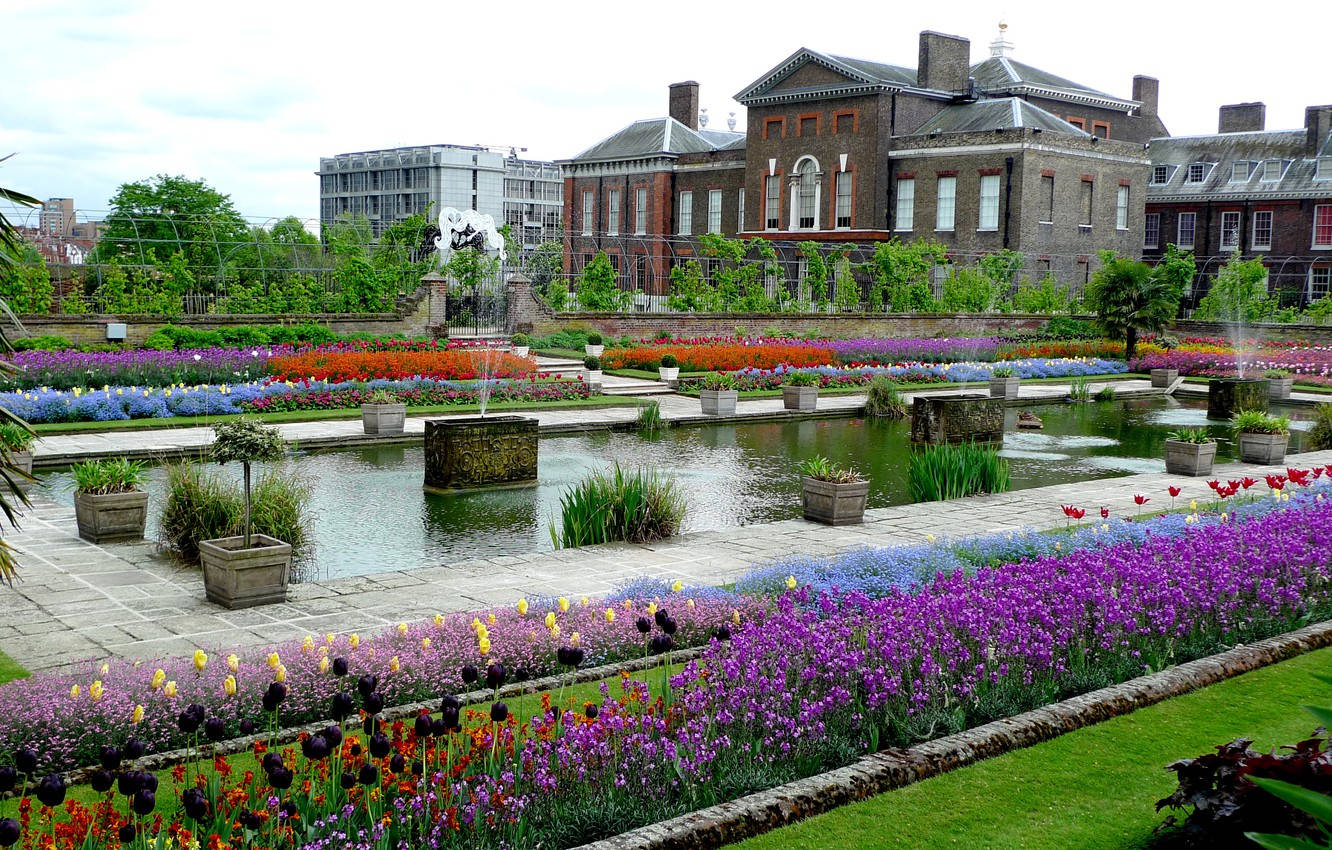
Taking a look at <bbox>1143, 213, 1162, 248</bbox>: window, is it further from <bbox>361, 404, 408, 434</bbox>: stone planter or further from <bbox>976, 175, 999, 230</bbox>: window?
<bbox>361, 404, 408, 434</bbox>: stone planter

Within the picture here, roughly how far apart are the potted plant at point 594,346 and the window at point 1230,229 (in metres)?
33.1

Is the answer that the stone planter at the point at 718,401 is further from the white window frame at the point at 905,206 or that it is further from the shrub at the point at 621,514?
the white window frame at the point at 905,206

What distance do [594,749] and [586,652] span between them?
2.00 meters

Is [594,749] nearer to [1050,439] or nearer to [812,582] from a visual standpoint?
[812,582]

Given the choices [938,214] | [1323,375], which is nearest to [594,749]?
[1323,375]

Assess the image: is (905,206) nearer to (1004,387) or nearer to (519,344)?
(1004,387)

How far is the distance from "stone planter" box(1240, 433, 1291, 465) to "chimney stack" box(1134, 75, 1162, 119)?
4480 centimetres

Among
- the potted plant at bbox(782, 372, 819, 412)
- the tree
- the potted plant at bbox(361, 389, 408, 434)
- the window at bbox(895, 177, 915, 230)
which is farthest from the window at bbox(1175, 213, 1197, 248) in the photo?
the potted plant at bbox(361, 389, 408, 434)

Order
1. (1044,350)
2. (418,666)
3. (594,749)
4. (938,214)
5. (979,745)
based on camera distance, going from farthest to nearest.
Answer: (938,214) → (1044,350) → (418,666) → (979,745) → (594,749)

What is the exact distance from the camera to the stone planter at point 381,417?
18.1 m

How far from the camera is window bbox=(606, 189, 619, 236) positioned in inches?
2355

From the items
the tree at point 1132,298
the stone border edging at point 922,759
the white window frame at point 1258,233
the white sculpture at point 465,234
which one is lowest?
the stone border edging at point 922,759

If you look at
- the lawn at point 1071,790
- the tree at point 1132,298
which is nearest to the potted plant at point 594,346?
the tree at point 1132,298

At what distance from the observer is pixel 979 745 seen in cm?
593
